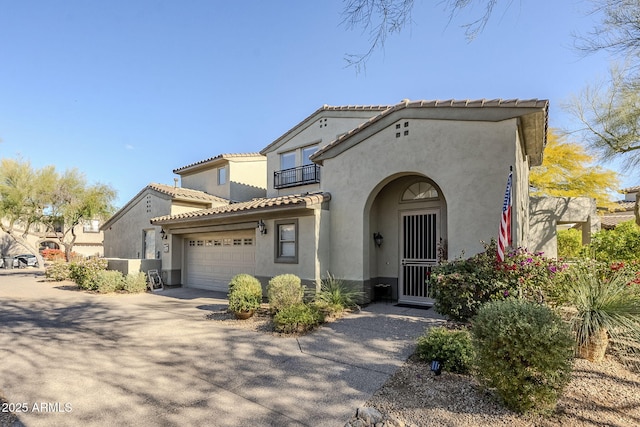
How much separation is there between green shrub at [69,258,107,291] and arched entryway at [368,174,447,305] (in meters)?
13.0

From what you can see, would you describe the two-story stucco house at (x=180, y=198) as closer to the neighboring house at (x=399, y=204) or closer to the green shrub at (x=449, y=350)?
the neighboring house at (x=399, y=204)

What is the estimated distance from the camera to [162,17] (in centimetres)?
1077

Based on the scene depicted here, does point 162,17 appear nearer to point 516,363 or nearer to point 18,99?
point 18,99

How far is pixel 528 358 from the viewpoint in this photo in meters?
3.72

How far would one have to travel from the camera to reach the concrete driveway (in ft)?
13.7

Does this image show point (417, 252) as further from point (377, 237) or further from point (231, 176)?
point (231, 176)

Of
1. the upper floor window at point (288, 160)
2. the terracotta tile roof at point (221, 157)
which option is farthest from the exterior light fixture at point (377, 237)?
the terracotta tile roof at point (221, 157)

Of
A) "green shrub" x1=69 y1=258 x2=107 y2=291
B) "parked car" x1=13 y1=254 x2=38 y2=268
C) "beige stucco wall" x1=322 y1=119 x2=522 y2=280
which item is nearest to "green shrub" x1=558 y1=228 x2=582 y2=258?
"beige stucco wall" x1=322 y1=119 x2=522 y2=280

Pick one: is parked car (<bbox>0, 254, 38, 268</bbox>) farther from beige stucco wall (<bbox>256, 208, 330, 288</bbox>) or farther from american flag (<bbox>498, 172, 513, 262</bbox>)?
american flag (<bbox>498, 172, 513, 262</bbox>)

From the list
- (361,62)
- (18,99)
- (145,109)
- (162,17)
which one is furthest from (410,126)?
(18,99)

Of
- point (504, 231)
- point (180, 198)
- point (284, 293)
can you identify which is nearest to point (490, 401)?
point (504, 231)

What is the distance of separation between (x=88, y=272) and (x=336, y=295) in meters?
13.4

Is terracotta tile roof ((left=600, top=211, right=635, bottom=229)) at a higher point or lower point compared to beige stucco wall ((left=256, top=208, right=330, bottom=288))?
higher

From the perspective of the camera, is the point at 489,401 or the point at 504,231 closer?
the point at 489,401
